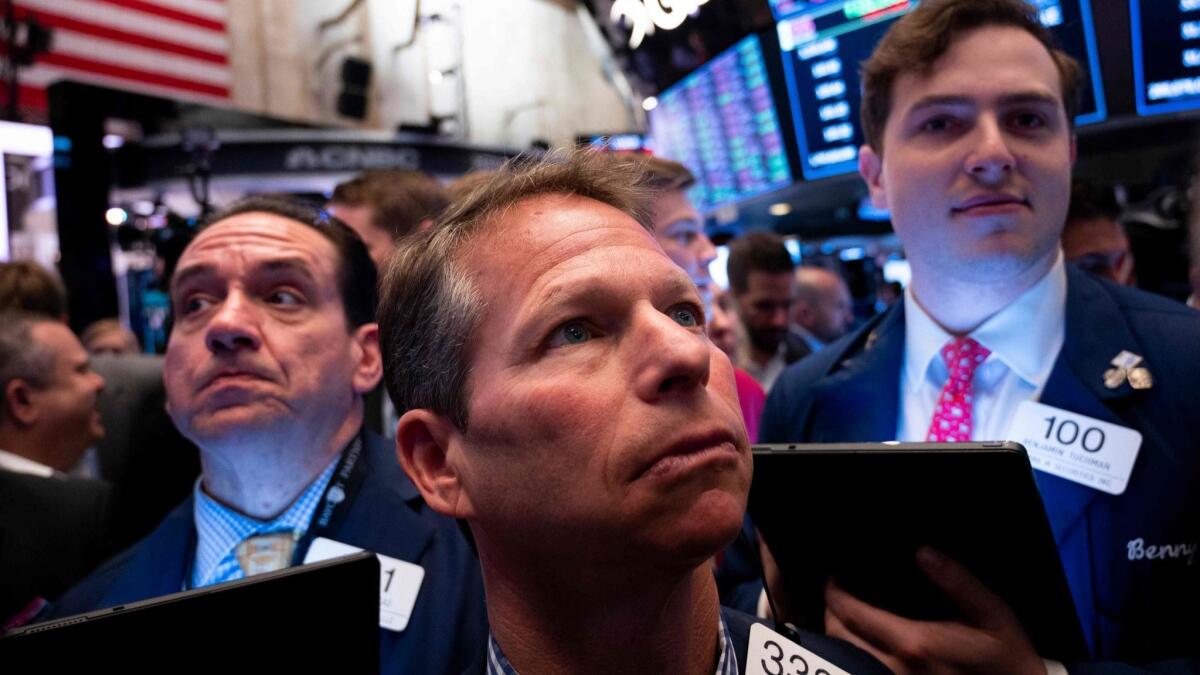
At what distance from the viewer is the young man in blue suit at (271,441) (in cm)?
182

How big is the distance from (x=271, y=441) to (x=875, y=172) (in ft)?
4.47

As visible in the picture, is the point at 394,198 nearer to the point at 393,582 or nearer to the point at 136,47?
the point at 393,582

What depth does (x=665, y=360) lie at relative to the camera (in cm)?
104

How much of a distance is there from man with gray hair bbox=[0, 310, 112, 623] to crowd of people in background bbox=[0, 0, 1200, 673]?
11 millimetres

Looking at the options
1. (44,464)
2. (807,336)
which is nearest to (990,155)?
(44,464)

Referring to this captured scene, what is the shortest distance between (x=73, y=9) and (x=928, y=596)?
641 cm

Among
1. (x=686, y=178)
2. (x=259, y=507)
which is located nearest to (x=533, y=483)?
(x=259, y=507)

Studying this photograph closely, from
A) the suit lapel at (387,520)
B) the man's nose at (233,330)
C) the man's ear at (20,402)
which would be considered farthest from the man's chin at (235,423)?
the man's ear at (20,402)

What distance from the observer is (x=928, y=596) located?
1.25m

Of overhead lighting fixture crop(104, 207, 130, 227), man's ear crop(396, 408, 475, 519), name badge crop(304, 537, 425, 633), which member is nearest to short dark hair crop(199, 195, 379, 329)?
name badge crop(304, 537, 425, 633)

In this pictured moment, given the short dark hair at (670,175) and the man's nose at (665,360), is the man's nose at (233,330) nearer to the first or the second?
the man's nose at (665,360)

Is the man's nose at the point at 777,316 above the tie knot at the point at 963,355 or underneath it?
above

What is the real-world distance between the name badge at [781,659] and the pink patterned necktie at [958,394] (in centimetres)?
60

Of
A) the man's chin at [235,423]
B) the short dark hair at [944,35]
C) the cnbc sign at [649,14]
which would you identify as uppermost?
the cnbc sign at [649,14]
